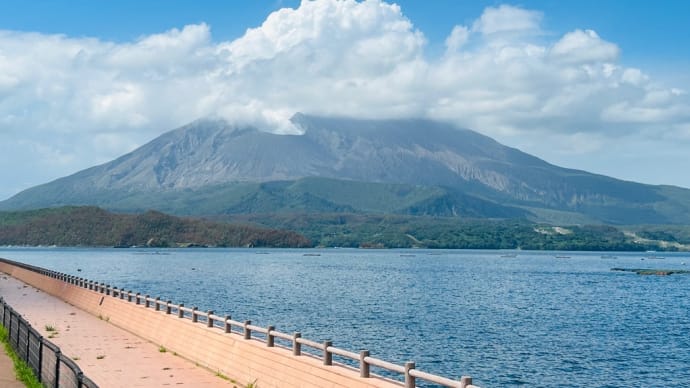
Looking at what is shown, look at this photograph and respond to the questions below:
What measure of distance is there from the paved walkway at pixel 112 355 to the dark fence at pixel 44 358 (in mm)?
1149

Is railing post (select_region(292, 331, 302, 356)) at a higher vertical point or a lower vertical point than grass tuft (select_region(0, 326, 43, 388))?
higher

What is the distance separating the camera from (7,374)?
2867 centimetres

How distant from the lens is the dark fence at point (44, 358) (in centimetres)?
1971

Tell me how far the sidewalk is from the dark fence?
0.49 meters

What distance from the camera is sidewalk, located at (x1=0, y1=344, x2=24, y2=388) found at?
26875 millimetres

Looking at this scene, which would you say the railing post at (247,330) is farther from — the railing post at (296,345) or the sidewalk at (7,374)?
the sidewalk at (7,374)

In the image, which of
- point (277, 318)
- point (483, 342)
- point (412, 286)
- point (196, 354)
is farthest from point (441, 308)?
point (196, 354)

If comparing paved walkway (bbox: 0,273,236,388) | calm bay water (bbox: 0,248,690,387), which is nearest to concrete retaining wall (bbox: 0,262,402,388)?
paved walkway (bbox: 0,273,236,388)

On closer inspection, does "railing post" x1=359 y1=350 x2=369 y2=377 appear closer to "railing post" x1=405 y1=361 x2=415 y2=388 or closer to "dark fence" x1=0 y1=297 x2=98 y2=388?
"railing post" x1=405 y1=361 x2=415 y2=388

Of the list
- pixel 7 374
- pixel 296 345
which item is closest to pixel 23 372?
pixel 7 374

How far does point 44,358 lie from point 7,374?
4433 millimetres

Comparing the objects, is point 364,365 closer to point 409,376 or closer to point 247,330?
point 409,376

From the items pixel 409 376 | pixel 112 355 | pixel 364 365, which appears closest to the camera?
pixel 409 376

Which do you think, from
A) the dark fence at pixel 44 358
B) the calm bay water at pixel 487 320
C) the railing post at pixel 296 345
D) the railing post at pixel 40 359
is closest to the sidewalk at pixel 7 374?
the dark fence at pixel 44 358
